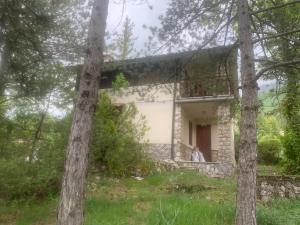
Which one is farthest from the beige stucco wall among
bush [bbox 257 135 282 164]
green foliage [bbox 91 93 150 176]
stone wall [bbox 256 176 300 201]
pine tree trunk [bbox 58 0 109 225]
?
pine tree trunk [bbox 58 0 109 225]

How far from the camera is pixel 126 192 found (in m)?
9.98

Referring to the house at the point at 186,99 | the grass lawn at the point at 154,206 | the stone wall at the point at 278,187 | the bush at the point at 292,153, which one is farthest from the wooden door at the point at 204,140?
the stone wall at the point at 278,187

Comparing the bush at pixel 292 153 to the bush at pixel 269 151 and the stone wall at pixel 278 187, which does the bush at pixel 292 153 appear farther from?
the bush at pixel 269 151

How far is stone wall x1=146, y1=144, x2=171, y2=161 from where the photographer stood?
16672 millimetres

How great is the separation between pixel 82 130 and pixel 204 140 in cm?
1595

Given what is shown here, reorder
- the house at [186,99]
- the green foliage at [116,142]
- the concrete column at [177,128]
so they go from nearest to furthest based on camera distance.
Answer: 1. the house at [186,99]
2. the green foliage at [116,142]
3. the concrete column at [177,128]

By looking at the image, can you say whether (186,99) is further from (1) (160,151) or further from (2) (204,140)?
(2) (204,140)

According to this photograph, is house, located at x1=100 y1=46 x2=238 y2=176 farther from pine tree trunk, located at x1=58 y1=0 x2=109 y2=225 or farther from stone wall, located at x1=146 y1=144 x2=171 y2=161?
pine tree trunk, located at x1=58 y1=0 x2=109 y2=225

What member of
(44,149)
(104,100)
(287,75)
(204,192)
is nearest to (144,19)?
(287,75)

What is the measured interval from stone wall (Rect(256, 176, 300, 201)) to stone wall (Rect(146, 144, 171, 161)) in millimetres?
7655

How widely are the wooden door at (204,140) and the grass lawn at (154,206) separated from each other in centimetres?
832

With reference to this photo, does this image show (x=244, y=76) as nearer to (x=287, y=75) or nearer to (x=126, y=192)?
(x=287, y=75)

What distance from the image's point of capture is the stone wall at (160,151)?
1667cm

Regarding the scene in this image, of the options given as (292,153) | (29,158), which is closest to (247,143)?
(29,158)
